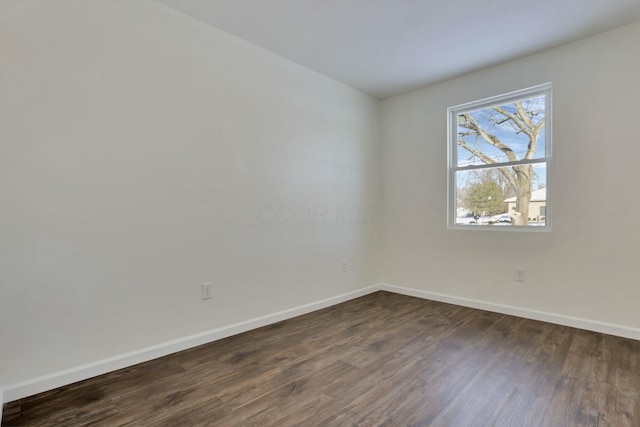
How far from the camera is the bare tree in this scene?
315 centimetres

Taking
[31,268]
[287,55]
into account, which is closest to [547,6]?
[287,55]

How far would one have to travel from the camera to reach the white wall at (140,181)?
182 centimetres

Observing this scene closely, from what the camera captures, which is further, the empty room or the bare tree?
the bare tree

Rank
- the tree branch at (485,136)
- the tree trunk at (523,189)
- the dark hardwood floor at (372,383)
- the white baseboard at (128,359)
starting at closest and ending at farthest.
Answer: the dark hardwood floor at (372,383) < the white baseboard at (128,359) < the tree trunk at (523,189) < the tree branch at (485,136)

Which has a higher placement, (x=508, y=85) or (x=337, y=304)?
(x=508, y=85)

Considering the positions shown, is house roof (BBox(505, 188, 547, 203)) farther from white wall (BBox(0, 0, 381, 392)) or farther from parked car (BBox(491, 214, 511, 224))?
white wall (BBox(0, 0, 381, 392))

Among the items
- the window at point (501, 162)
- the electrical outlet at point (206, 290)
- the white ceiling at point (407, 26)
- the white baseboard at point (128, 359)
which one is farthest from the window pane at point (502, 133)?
the electrical outlet at point (206, 290)

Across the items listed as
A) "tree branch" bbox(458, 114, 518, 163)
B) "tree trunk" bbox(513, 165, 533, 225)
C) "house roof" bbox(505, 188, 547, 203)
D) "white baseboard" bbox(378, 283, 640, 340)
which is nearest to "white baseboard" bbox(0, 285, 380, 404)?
"white baseboard" bbox(378, 283, 640, 340)

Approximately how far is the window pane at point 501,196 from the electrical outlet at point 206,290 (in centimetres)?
275

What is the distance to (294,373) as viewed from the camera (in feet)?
6.79

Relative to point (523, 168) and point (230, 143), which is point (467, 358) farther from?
point (230, 143)

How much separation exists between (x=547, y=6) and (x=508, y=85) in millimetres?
967

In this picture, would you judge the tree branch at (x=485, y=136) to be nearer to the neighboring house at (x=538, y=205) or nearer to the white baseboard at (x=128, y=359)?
the neighboring house at (x=538, y=205)

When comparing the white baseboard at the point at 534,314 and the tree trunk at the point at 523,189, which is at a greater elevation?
the tree trunk at the point at 523,189
